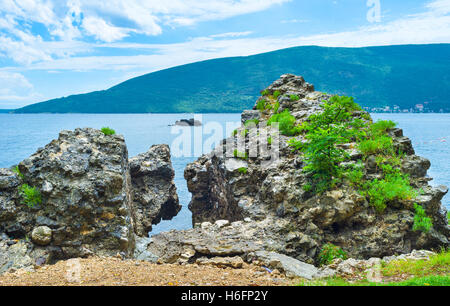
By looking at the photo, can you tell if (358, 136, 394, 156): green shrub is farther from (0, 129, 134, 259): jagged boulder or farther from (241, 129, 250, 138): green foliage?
(0, 129, 134, 259): jagged boulder

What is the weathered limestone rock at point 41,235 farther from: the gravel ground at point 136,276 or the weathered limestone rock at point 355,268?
the weathered limestone rock at point 355,268

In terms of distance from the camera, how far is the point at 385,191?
13219 millimetres

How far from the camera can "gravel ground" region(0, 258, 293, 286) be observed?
877 centimetres

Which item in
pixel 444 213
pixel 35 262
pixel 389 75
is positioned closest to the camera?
pixel 35 262

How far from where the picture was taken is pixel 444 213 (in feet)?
45.4

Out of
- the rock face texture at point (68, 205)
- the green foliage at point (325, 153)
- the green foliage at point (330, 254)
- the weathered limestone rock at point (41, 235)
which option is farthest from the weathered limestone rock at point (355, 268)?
the weathered limestone rock at point (41, 235)

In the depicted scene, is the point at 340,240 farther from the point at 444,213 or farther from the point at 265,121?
the point at 265,121

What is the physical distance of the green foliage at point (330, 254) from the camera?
41.4 ft

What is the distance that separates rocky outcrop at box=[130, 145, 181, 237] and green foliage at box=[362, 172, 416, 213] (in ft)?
37.0

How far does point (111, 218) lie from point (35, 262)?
9.01 ft

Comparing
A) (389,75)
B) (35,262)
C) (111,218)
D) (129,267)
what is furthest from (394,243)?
(389,75)

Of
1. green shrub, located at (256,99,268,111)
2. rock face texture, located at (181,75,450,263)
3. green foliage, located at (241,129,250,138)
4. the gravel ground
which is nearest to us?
the gravel ground

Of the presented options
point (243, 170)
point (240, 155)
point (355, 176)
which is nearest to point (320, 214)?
point (355, 176)

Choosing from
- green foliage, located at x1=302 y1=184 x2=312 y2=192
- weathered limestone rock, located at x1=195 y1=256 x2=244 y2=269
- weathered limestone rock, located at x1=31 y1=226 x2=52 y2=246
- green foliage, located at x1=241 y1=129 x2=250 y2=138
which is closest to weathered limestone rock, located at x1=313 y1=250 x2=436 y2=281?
weathered limestone rock, located at x1=195 y1=256 x2=244 y2=269
